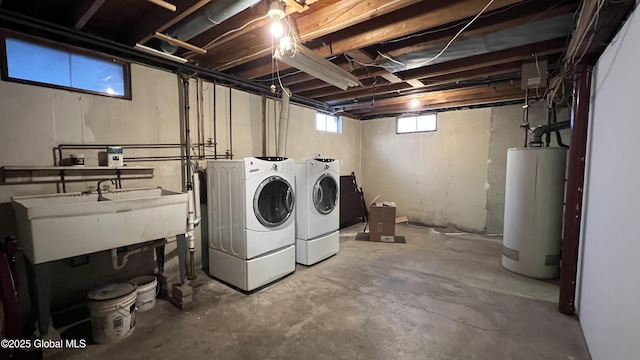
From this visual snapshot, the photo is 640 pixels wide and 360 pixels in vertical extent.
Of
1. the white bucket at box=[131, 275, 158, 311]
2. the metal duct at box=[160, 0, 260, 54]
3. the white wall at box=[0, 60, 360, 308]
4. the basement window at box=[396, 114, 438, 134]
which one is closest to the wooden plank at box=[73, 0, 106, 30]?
the metal duct at box=[160, 0, 260, 54]

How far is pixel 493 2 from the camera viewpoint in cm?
175

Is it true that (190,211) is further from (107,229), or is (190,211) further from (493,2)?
(493,2)

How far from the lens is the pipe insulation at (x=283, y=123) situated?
12.6ft

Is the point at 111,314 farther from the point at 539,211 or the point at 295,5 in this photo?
the point at 539,211

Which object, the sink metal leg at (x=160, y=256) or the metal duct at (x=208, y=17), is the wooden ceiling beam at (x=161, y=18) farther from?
the sink metal leg at (x=160, y=256)

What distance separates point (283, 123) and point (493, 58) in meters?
2.65

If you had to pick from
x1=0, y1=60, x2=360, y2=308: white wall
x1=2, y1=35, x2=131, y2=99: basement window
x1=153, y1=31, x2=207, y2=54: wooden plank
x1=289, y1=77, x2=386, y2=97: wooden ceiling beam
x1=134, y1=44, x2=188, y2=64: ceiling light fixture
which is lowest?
x1=0, y1=60, x2=360, y2=308: white wall

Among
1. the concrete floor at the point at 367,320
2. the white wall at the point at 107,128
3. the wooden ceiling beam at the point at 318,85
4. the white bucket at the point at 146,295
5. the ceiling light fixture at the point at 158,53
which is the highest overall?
the wooden ceiling beam at the point at 318,85

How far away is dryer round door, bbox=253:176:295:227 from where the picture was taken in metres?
2.79

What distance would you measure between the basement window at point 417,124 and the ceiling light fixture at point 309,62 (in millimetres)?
2853

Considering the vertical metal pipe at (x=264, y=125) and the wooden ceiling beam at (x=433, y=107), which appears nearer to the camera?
the vertical metal pipe at (x=264, y=125)

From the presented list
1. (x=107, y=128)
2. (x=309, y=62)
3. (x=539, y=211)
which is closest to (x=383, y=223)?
(x=539, y=211)

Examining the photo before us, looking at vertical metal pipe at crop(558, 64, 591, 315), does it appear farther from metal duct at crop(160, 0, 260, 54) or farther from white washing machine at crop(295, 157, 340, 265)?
metal duct at crop(160, 0, 260, 54)

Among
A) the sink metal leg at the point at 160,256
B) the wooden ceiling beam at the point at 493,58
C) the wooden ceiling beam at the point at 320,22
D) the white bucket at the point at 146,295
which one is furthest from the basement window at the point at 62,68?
the wooden ceiling beam at the point at 493,58
